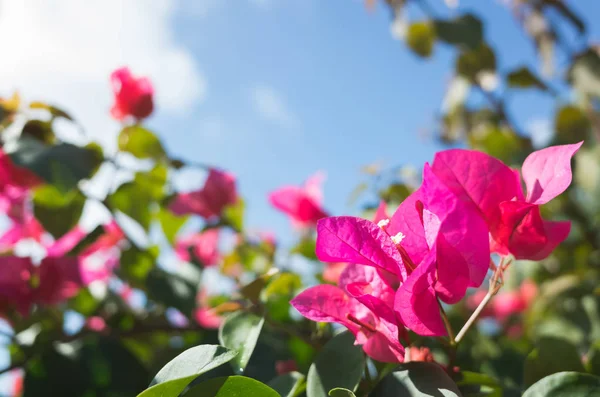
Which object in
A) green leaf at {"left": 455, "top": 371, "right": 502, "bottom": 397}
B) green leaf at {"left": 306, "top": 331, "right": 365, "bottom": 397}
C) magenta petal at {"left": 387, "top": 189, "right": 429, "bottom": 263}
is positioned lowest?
green leaf at {"left": 455, "top": 371, "right": 502, "bottom": 397}

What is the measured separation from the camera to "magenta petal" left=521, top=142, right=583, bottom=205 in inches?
12.3

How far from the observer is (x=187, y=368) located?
26cm

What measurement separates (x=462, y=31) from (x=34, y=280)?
0.98 m

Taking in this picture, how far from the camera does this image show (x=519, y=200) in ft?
1.11

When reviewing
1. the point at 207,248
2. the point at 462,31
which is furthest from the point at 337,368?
the point at 462,31

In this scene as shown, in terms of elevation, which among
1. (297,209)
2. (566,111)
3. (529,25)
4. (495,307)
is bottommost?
(495,307)

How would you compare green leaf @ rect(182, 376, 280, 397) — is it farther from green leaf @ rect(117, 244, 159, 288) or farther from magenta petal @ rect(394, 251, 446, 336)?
green leaf @ rect(117, 244, 159, 288)

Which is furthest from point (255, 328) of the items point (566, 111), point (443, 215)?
point (566, 111)

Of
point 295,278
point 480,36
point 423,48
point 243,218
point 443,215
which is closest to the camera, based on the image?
point 443,215

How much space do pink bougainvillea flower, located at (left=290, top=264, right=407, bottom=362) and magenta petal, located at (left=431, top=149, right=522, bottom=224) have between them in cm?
8

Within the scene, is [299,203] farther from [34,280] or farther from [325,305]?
[325,305]

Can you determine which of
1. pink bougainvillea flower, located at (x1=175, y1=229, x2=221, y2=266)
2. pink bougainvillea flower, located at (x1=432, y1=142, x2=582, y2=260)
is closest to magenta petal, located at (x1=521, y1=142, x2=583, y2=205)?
pink bougainvillea flower, located at (x1=432, y1=142, x2=582, y2=260)

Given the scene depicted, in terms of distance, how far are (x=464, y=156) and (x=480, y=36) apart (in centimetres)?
93

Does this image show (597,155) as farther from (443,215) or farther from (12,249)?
(12,249)
